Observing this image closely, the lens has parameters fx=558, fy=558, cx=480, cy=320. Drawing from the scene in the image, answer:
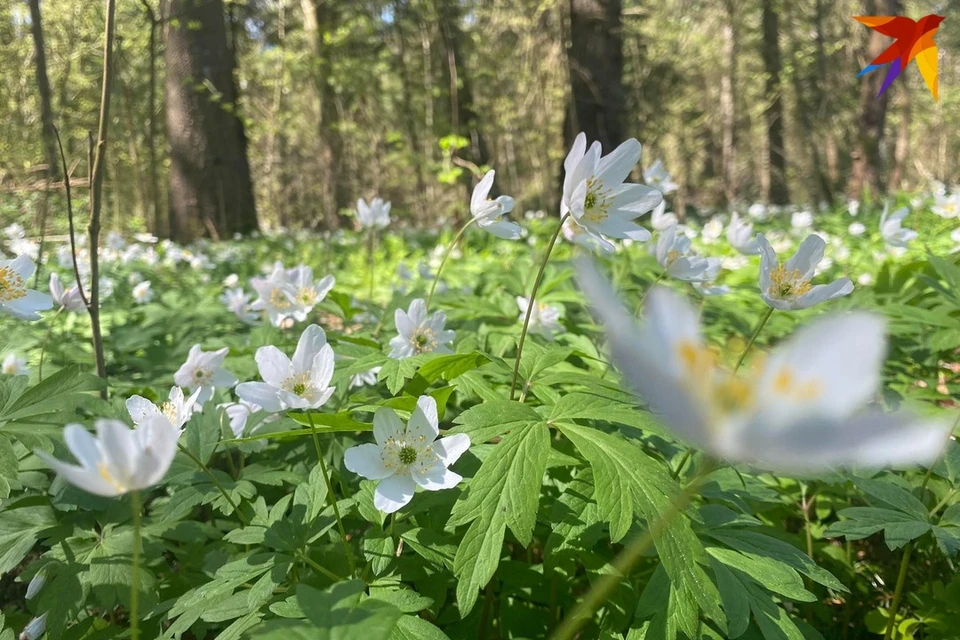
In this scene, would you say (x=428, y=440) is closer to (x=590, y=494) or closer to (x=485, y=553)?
(x=485, y=553)

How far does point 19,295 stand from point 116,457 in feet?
4.32

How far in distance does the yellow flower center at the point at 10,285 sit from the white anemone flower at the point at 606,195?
1634mm

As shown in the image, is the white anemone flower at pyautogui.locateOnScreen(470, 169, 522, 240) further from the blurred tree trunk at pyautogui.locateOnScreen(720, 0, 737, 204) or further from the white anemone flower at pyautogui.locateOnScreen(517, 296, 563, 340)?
the blurred tree trunk at pyautogui.locateOnScreen(720, 0, 737, 204)

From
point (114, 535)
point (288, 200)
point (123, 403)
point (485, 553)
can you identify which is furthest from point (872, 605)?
point (288, 200)

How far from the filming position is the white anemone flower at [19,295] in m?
1.61

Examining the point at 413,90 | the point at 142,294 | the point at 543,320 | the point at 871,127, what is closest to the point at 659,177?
the point at 543,320

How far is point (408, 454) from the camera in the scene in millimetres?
1292

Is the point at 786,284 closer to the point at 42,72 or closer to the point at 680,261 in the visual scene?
the point at 680,261

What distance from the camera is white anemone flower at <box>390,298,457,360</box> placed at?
181cm

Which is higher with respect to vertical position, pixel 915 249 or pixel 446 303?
pixel 446 303

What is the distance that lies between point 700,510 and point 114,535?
1491mm

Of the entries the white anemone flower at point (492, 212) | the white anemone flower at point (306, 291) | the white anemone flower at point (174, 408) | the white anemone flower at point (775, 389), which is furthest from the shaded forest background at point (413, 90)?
the white anemone flower at point (775, 389)

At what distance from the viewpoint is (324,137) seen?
29.7 ft

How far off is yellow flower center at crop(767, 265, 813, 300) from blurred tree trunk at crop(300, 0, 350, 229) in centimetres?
717
